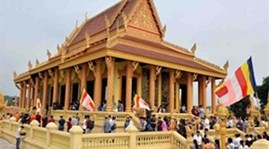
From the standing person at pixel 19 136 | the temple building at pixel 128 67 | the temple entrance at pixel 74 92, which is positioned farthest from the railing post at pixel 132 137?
the temple entrance at pixel 74 92

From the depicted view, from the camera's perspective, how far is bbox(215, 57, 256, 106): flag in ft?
23.0

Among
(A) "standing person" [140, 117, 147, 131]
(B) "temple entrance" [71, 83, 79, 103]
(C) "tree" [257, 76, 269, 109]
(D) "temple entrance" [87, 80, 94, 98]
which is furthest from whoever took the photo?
(C) "tree" [257, 76, 269, 109]

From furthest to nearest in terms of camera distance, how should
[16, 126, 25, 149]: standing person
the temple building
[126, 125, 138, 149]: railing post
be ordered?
the temple building → [16, 126, 25, 149]: standing person → [126, 125, 138, 149]: railing post

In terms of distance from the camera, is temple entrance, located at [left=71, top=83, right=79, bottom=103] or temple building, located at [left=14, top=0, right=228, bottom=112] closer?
temple building, located at [left=14, top=0, right=228, bottom=112]

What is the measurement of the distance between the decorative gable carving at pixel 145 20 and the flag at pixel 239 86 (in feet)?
43.2

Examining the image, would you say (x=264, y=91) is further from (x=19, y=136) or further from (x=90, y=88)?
(x=19, y=136)

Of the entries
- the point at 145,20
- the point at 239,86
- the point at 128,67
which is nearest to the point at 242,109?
the point at 145,20

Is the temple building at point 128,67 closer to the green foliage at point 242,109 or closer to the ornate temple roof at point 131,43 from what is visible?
the ornate temple roof at point 131,43

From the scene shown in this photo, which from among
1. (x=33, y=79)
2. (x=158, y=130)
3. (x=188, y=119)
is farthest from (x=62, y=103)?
(x=158, y=130)

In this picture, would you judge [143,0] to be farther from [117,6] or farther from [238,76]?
[238,76]

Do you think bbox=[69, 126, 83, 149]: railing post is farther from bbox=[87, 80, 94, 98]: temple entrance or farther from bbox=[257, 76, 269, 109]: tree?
bbox=[257, 76, 269, 109]: tree

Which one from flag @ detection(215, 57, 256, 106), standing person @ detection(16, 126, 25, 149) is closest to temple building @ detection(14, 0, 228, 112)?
standing person @ detection(16, 126, 25, 149)

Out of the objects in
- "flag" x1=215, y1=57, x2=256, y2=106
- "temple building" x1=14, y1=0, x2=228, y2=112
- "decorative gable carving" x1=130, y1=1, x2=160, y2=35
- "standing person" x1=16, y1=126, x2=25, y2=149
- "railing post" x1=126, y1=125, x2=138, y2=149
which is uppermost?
"decorative gable carving" x1=130, y1=1, x2=160, y2=35

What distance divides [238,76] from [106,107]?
25.9 ft
